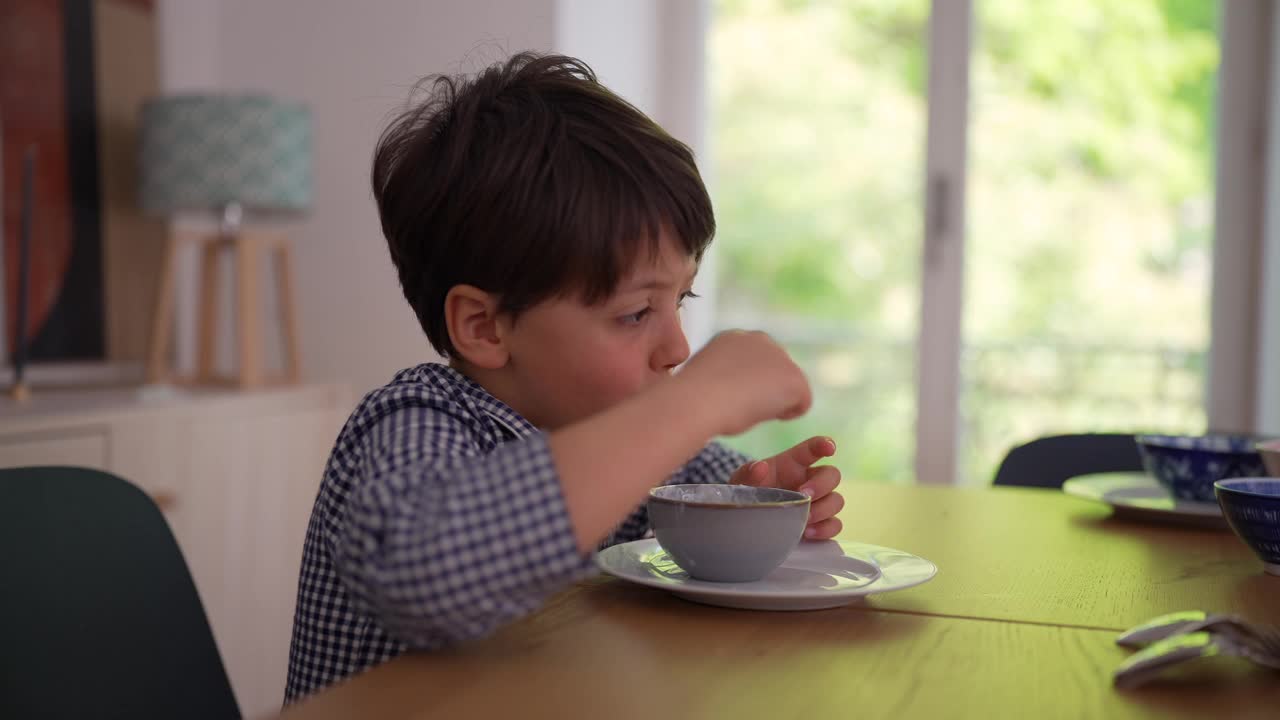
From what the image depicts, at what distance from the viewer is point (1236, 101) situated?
2850 millimetres

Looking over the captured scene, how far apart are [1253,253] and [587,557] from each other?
268 cm

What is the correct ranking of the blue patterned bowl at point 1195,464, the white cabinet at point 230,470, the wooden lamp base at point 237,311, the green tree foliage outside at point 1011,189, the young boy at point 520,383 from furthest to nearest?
the green tree foliage outside at point 1011,189 → the wooden lamp base at point 237,311 → the white cabinet at point 230,470 → the blue patterned bowl at point 1195,464 → the young boy at point 520,383

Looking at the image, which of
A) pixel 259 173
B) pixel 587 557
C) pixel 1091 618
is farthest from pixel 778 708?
pixel 259 173

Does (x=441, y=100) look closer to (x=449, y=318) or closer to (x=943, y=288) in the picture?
(x=449, y=318)

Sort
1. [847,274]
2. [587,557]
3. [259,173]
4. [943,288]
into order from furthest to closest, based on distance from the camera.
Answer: [847,274], [943,288], [259,173], [587,557]

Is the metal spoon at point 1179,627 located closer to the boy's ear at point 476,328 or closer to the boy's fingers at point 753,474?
the boy's fingers at point 753,474

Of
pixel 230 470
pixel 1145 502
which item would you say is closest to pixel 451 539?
pixel 1145 502

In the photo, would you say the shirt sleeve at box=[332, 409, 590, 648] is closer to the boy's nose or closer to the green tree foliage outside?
the boy's nose

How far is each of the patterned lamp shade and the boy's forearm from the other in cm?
202

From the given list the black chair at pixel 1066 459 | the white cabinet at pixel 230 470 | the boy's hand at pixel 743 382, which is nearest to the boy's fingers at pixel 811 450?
the boy's hand at pixel 743 382

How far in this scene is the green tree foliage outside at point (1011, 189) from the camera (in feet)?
10.2

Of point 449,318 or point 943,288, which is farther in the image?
point 943,288

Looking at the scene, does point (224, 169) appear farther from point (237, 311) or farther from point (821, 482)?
point (821, 482)

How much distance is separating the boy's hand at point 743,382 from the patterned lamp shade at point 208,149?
197 cm
